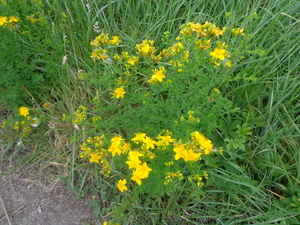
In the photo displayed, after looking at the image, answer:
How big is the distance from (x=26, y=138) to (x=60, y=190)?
2.34 feet

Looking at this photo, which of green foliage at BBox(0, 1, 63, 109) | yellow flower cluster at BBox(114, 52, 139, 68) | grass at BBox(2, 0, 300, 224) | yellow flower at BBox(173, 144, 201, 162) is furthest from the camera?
green foliage at BBox(0, 1, 63, 109)

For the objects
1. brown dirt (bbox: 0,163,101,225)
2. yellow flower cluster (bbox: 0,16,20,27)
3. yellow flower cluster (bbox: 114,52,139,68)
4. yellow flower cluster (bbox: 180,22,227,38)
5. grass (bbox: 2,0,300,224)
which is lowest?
brown dirt (bbox: 0,163,101,225)

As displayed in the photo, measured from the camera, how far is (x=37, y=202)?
8.25ft

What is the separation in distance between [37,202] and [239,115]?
223 cm

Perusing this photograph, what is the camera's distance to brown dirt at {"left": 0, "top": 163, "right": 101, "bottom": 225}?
2420 millimetres

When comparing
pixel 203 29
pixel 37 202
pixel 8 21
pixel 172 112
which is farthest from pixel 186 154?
pixel 8 21

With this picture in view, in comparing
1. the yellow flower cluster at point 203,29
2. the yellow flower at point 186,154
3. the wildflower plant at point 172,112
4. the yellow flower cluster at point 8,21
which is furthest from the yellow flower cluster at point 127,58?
the yellow flower cluster at point 8,21

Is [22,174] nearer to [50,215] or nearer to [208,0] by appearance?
[50,215]

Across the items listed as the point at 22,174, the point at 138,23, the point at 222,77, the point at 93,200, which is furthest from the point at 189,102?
the point at 22,174

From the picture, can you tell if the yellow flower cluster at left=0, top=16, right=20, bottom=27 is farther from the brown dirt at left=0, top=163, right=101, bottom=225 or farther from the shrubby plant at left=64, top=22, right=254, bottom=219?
the brown dirt at left=0, top=163, right=101, bottom=225

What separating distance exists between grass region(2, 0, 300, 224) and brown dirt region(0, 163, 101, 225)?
0.46 ft

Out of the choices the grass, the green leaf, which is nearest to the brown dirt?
the grass

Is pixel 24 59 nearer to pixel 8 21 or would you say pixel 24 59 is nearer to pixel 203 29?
pixel 8 21

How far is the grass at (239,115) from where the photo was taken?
2.22m
